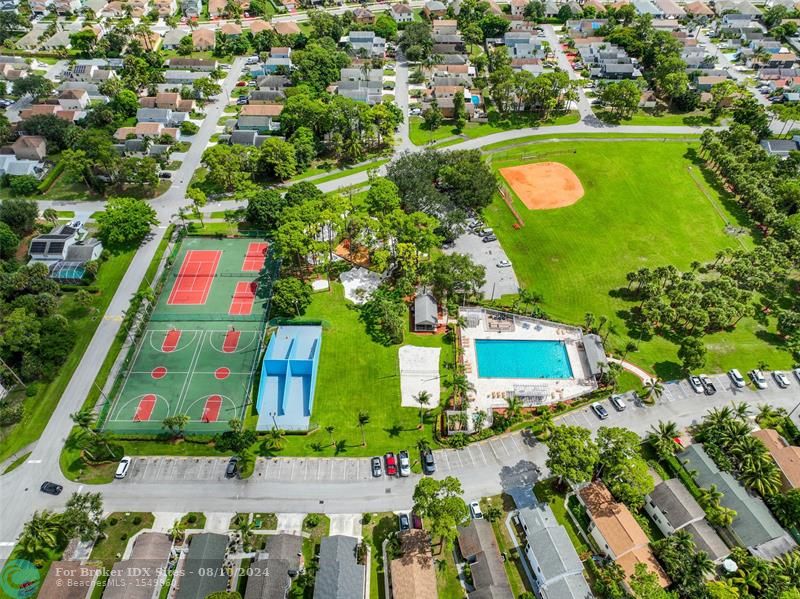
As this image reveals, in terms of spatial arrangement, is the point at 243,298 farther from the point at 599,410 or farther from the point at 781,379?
the point at 781,379

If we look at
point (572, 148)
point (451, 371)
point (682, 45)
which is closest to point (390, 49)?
point (572, 148)

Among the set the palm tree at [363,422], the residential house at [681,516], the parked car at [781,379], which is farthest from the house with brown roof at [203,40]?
the residential house at [681,516]

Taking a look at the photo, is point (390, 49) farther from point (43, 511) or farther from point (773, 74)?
point (43, 511)

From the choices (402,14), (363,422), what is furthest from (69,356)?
(402,14)

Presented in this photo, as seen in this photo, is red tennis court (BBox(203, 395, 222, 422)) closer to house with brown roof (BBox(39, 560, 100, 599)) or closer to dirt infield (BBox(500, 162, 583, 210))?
house with brown roof (BBox(39, 560, 100, 599))

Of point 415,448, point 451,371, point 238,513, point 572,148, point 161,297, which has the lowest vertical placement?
point 238,513

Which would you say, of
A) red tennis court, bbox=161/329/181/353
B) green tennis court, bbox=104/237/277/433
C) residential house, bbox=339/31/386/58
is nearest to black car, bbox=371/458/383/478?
green tennis court, bbox=104/237/277/433
